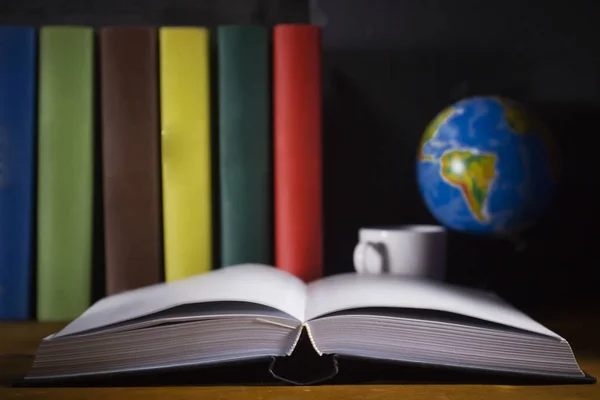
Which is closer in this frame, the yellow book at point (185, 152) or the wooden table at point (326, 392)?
the wooden table at point (326, 392)

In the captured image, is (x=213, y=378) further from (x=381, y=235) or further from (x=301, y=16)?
(x=301, y=16)

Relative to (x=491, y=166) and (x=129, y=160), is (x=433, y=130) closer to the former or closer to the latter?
(x=491, y=166)

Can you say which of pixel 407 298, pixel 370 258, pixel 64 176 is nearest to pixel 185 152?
pixel 64 176

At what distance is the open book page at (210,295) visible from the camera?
0.55 metres

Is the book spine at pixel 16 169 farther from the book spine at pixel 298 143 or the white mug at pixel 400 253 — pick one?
the white mug at pixel 400 253

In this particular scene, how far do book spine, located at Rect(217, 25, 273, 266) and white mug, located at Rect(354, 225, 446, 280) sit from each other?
0.13 metres

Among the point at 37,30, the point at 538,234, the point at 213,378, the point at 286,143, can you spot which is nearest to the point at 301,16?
the point at 286,143

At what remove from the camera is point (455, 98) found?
0.96 metres

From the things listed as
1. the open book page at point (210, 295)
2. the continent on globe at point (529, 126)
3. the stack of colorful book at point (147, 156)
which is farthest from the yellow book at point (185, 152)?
the continent on globe at point (529, 126)

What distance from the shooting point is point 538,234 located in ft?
3.19

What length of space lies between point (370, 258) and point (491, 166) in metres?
0.18

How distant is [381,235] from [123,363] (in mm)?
370

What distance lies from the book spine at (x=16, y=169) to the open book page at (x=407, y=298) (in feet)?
1.17

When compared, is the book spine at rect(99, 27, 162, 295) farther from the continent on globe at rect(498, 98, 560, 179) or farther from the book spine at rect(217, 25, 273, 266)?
the continent on globe at rect(498, 98, 560, 179)
